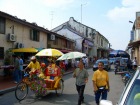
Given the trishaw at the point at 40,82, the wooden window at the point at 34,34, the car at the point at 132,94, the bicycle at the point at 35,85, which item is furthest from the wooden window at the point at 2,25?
the car at the point at 132,94

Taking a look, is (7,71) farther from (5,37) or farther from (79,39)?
(79,39)

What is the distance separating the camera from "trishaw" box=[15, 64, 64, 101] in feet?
35.1

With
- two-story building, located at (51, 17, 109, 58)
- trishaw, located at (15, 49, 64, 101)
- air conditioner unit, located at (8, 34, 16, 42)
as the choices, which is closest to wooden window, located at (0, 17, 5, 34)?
air conditioner unit, located at (8, 34, 16, 42)

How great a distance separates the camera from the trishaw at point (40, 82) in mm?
10687

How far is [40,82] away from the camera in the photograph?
35.7ft

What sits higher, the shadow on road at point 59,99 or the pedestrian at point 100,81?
the pedestrian at point 100,81

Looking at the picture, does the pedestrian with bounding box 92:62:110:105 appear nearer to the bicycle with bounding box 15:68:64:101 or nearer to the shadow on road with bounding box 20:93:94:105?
the shadow on road with bounding box 20:93:94:105

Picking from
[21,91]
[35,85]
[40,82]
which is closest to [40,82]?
[40,82]

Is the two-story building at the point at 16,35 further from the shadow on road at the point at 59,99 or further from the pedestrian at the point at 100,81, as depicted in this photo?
the pedestrian at the point at 100,81

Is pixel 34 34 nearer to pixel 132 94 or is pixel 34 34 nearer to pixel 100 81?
pixel 100 81

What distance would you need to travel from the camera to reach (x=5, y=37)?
19500 millimetres

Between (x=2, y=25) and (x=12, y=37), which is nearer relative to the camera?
(x=2, y=25)

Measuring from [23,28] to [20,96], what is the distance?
13.0 metres

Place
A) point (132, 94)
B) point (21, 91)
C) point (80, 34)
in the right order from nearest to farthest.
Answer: point (132, 94), point (21, 91), point (80, 34)
